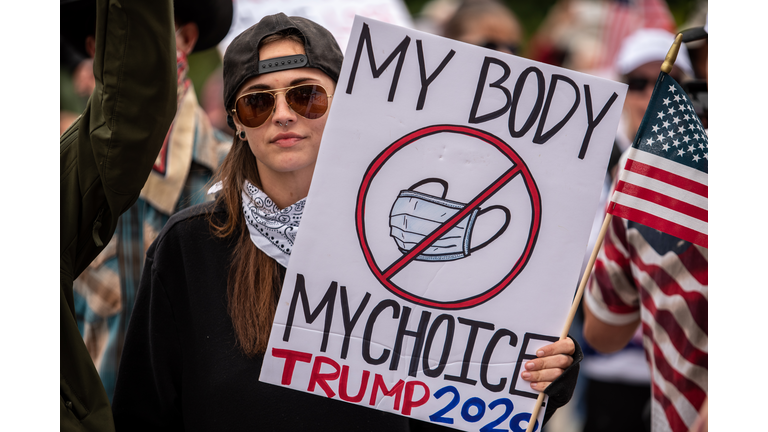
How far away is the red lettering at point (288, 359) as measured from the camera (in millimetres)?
1741

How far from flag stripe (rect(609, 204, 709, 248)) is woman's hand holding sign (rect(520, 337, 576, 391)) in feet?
1.20

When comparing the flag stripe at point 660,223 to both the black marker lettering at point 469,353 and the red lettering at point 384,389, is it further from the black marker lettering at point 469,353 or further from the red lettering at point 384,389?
the red lettering at point 384,389

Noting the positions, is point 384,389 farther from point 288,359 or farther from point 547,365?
point 547,365

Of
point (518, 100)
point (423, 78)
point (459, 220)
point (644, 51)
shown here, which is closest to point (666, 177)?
point (518, 100)

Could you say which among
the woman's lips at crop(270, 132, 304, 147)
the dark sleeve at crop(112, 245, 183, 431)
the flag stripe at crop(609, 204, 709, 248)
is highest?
the flag stripe at crop(609, 204, 709, 248)

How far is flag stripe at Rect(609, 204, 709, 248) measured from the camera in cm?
184

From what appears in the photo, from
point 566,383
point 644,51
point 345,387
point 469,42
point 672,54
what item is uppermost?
point 644,51

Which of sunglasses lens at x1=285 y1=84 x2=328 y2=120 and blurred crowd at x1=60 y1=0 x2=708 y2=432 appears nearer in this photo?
sunglasses lens at x1=285 y1=84 x2=328 y2=120

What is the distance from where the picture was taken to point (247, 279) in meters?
1.86

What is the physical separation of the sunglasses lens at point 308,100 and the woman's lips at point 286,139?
0.19ft

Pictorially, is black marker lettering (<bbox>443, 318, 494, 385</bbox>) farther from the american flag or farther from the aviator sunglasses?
the aviator sunglasses

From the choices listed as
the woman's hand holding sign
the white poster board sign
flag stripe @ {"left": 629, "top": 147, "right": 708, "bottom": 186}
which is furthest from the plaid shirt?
flag stripe @ {"left": 629, "top": 147, "right": 708, "bottom": 186}

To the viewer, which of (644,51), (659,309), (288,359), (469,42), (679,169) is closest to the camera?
(288,359)

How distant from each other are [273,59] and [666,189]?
106cm
